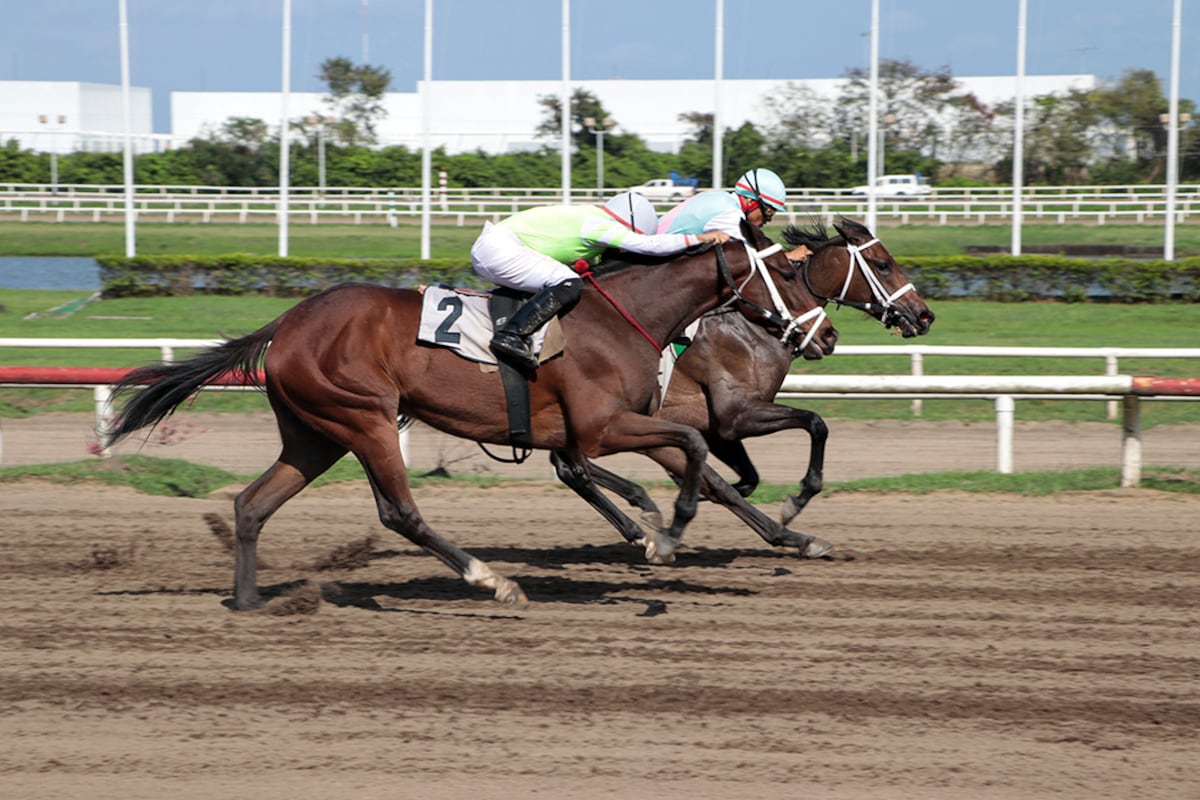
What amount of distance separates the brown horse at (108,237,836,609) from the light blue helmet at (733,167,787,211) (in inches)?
52.5

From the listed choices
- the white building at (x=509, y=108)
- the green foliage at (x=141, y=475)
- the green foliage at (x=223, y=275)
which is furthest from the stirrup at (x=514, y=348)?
the white building at (x=509, y=108)

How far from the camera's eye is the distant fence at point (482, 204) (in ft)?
98.0

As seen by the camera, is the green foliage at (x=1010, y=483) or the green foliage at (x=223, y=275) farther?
the green foliage at (x=223, y=275)

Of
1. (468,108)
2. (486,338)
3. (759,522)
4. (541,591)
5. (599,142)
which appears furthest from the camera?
(468,108)

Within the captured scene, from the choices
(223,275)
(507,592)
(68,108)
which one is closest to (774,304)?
(507,592)

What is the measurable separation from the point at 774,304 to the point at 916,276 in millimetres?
15636

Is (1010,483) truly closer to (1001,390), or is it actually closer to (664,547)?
(1001,390)

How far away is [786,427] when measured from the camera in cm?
679

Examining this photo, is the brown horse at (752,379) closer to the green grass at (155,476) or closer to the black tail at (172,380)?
the black tail at (172,380)

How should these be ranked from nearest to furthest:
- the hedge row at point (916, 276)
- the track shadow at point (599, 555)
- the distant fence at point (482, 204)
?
the track shadow at point (599, 555) → the hedge row at point (916, 276) → the distant fence at point (482, 204)

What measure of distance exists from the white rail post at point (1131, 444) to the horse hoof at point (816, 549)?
2894 mm

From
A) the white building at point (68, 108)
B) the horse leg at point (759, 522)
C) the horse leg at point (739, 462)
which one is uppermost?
the white building at point (68, 108)

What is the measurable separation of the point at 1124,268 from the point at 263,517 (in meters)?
17.5

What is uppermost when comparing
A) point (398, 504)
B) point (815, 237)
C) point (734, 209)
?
point (734, 209)
